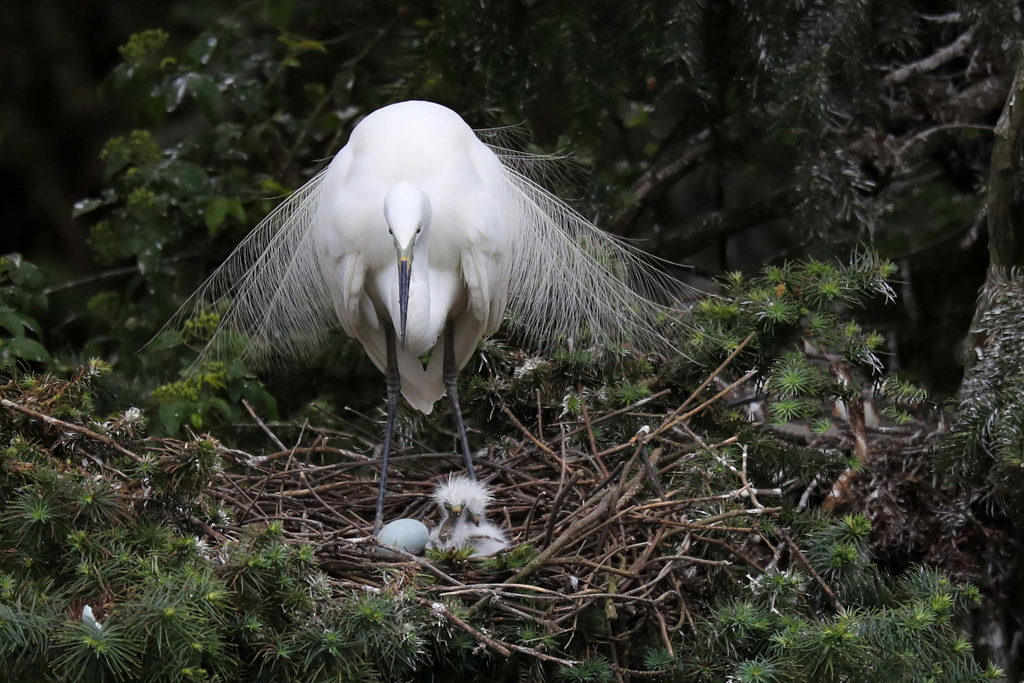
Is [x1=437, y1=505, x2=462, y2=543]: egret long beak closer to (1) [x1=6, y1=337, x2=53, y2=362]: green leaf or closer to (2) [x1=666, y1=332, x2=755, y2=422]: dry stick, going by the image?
(2) [x1=666, y1=332, x2=755, y2=422]: dry stick

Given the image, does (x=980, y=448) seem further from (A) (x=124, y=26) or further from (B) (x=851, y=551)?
(A) (x=124, y=26)

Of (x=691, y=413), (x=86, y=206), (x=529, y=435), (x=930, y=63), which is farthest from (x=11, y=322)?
(x=930, y=63)

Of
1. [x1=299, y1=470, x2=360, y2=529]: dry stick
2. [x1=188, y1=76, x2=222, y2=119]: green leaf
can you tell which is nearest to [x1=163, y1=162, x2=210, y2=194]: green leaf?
[x1=188, y1=76, x2=222, y2=119]: green leaf

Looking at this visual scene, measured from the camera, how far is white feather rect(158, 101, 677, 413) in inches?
93.5

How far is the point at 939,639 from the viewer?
6.31 feet

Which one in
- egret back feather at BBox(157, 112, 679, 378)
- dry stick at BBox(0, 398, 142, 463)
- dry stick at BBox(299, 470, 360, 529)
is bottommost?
dry stick at BBox(299, 470, 360, 529)

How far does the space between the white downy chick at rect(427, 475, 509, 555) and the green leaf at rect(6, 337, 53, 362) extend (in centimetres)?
104

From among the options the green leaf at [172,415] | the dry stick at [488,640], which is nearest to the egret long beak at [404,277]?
the dry stick at [488,640]

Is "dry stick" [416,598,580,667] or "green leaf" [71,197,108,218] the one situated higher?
"green leaf" [71,197,108,218]

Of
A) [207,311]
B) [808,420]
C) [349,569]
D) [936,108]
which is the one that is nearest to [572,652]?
[349,569]

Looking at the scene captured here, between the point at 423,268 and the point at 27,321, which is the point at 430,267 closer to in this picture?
the point at 423,268

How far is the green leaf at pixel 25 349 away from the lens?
2457mm

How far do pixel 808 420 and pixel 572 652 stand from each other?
840 mm

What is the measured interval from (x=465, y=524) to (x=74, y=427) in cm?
85
